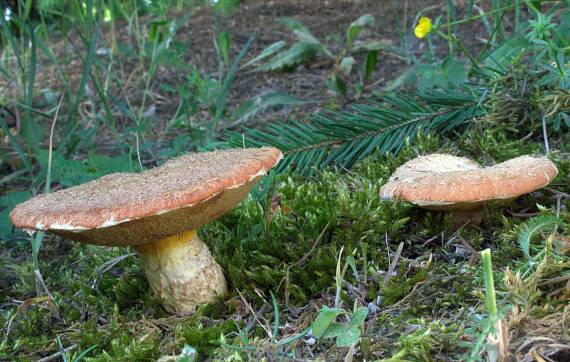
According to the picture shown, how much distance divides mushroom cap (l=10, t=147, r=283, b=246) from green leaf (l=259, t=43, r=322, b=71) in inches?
109

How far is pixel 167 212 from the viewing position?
1534mm

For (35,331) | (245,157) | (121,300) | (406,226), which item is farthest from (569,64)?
(35,331)

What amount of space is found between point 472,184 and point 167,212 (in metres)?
0.88

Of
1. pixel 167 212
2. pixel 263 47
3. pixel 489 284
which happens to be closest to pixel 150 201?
pixel 167 212

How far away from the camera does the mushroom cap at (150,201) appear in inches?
58.3

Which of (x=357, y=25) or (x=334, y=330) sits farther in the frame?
(x=357, y=25)

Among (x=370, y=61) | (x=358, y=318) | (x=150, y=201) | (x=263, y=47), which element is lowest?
(x=263, y=47)

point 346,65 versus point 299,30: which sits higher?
point 299,30

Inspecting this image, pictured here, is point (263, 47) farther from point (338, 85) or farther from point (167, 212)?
point (167, 212)

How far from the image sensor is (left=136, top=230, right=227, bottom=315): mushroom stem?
6.28 ft

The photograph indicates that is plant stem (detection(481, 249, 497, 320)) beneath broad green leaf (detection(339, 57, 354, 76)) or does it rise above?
above

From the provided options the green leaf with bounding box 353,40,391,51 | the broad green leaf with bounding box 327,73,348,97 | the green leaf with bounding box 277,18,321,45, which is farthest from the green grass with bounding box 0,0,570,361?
the green leaf with bounding box 277,18,321,45

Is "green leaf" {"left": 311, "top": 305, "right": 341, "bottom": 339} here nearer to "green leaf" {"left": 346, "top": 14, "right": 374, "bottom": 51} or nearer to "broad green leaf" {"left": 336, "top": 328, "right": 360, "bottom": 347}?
"broad green leaf" {"left": 336, "top": 328, "right": 360, "bottom": 347}

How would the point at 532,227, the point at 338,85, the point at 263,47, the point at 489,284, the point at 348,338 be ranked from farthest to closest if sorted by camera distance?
the point at 263,47
the point at 338,85
the point at 532,227
the point at 348,338
the point at 489,284
